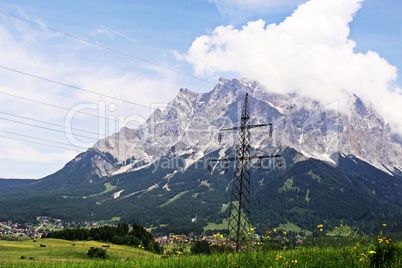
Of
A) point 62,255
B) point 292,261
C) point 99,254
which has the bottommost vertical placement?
point 62,255

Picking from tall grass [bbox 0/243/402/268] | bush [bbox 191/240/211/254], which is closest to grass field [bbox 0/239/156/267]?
tall grass [bbox 0/243/402/268]

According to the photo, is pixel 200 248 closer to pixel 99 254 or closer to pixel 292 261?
pixel 292 261

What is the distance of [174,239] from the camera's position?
37.7 ft

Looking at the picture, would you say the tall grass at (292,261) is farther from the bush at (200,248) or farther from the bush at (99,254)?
the bush at (99,254)

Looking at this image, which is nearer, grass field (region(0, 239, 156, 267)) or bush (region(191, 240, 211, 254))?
grass field (region(0, 239, 156, 267))

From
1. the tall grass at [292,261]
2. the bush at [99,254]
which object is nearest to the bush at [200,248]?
the tall grass at [292,261]

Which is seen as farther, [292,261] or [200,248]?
[200,248]

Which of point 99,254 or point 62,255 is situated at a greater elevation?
point 99,254

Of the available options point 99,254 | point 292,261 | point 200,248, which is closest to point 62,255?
point 99,254

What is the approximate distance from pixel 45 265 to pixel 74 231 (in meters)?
78.0

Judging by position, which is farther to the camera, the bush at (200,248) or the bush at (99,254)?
the bush at (99,254)

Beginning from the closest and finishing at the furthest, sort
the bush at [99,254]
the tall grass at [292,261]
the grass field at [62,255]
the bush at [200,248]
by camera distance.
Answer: the tall grass at [292,261] → the grass field at [62,255] → the bush at [200,248] → the bush at [99,254]

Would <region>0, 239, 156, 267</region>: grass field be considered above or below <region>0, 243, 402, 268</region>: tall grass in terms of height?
below

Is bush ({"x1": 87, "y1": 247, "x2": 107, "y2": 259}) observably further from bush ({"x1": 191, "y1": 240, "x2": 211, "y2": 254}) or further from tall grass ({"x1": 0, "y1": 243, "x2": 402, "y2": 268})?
tall grass ({"x1": 0, "y1": 243, "x2": 402, "y2": 268})
